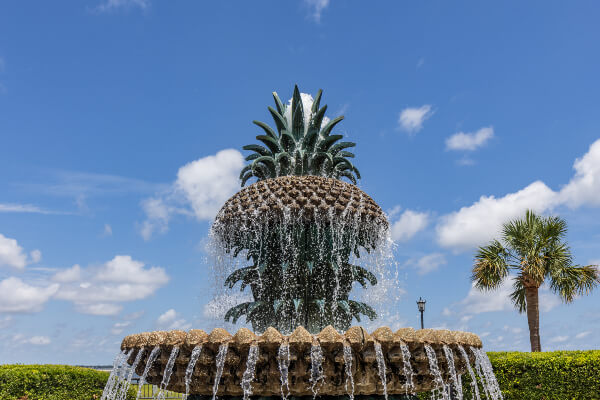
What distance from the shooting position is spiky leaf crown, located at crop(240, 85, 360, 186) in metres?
7.67

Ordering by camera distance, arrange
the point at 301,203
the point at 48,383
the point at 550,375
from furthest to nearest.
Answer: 1. the point at 550,375
2. the point at 48,383
3. the point at 301,203

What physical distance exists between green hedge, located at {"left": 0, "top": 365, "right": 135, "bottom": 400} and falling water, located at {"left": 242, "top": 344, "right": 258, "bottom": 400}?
30.4ft

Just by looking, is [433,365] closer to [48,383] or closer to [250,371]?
[250,371]

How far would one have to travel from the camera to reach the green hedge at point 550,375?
11625 millimetres

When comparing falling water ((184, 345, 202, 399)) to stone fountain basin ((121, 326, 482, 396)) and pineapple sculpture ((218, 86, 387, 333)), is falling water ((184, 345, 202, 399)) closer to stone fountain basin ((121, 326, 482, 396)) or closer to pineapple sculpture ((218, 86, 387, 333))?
stone fountain basin ((121, 326, 482, 396))

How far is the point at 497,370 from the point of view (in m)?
12.9

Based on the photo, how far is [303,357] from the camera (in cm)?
422

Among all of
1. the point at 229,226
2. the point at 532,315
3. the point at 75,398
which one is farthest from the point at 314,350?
the point at 532,315

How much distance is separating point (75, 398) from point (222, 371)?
982cm

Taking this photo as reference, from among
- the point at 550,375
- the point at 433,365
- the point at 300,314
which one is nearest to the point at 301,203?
the point at 300,314

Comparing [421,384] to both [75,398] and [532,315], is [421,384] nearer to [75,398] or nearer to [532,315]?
[75,398]

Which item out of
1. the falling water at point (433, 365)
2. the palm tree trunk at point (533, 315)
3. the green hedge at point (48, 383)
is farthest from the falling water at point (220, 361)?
the palm tree trunk at point (533, 315)

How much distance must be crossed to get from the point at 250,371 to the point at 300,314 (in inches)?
89.6

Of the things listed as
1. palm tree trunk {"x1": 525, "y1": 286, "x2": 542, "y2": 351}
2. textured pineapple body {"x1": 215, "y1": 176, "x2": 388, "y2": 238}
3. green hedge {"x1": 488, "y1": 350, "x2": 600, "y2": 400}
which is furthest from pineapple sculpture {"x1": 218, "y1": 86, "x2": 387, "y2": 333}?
palm tree trunk {"x1": 525, "y1": 286, "x2": 542, "y2": 351}
